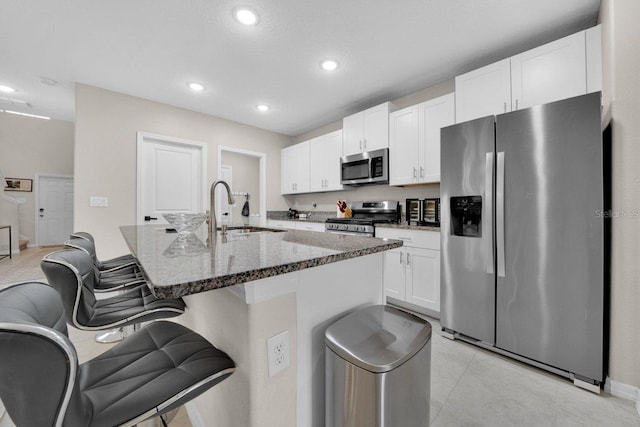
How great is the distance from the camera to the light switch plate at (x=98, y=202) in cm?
319

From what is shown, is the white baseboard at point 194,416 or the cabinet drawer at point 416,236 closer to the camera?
the white baseboard at point 194,416

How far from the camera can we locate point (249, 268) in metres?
0.68

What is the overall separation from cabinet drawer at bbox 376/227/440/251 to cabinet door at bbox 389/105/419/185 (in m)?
0.64

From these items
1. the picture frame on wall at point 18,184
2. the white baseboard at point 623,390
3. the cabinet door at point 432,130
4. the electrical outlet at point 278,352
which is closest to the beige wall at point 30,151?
the picture frame on wall at point 18,184

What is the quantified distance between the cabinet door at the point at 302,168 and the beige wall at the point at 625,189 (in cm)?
357

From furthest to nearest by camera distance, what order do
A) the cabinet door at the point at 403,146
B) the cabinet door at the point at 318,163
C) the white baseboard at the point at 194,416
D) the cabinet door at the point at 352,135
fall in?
1. the cabinet door at the point at 318,163
2. the cabinet door at the point at 352,135
3. the cabinet door at the point at 403,146
4. the white baseboard at the point at 194,416

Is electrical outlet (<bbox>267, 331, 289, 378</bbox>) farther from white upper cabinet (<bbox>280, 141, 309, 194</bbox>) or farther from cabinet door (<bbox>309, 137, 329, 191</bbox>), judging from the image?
white upper cabinet (<bbox>280, 141, 309, 194</bbox>)

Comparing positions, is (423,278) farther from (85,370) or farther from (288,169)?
(288,169)

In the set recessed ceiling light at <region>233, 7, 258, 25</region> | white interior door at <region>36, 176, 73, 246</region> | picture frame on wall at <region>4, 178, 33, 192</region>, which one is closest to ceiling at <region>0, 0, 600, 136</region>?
recessed ceiling light at <region>233, 7, 258, 25</region>

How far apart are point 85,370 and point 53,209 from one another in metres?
8.26

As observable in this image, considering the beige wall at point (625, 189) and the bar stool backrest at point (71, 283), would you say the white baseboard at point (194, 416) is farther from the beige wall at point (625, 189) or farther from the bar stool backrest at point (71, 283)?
the beige wall at point (625, 189)

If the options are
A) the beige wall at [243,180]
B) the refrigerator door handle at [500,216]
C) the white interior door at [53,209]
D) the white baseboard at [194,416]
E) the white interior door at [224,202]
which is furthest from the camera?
the white interior door at [53,209]

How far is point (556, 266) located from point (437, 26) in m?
2.00

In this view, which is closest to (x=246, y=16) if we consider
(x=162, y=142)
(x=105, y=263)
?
(x=105, y=263)
